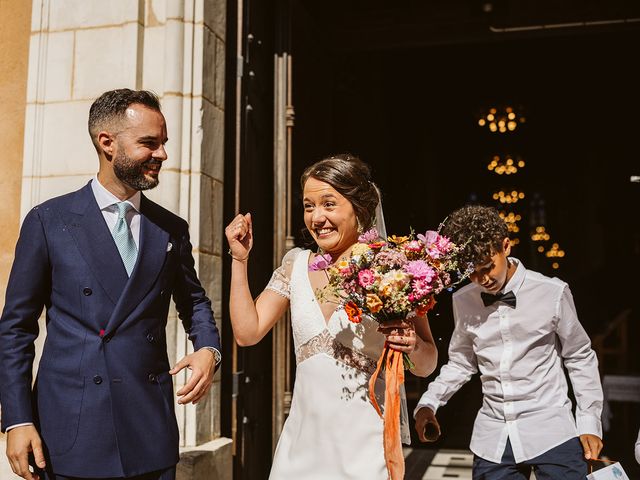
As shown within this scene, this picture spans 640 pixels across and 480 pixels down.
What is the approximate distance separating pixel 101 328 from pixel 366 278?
3.30ft

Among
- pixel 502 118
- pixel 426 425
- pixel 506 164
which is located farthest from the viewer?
pixel 506 164

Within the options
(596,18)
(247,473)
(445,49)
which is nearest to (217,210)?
(247,473)

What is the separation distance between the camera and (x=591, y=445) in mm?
3533

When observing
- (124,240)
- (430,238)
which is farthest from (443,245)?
(124,240)

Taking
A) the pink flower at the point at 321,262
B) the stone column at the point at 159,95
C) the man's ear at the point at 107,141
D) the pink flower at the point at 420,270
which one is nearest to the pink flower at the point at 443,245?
the pink flower at the point at 420,270

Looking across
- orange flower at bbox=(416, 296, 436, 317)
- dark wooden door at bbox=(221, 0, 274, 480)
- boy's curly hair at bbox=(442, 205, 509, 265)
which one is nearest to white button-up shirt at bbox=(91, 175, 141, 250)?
orange flower at bbox=(416, 296, 436, 317)

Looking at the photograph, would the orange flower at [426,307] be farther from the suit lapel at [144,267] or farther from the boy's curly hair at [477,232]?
the suit lapel at [144,267]

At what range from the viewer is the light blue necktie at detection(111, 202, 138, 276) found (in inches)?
109

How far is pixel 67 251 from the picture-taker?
2.65 m

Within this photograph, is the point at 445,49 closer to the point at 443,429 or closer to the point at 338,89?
the point at 338,89

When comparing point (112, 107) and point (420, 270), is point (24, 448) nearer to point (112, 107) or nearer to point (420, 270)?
point (112, 107)

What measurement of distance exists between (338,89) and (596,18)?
329cm

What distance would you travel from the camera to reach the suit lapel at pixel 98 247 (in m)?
2.65

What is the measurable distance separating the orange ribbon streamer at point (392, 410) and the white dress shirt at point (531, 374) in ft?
2.78
